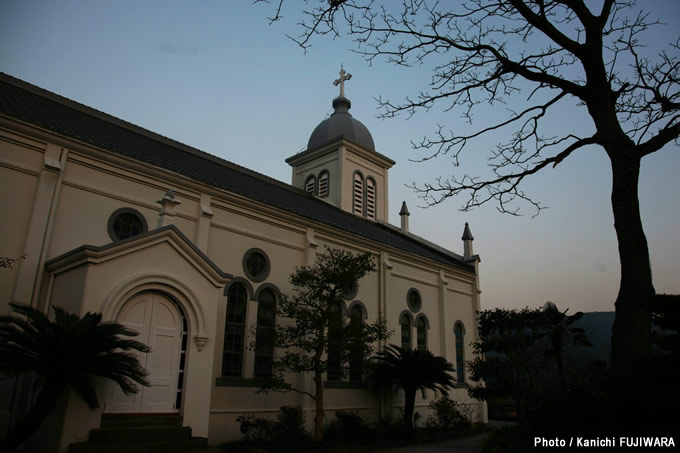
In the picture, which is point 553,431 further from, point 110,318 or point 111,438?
point 110,318

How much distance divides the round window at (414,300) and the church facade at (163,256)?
0.54 ft

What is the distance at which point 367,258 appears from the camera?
17172mm

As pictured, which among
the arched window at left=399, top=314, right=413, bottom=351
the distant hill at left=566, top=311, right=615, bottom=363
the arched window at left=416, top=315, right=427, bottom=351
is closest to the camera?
the arched window at left=399, top=314, right=413, bottom=351

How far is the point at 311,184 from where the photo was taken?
34.8 m

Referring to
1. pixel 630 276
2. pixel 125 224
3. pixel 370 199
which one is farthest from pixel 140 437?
pixel 370 199

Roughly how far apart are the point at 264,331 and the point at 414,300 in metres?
10.5

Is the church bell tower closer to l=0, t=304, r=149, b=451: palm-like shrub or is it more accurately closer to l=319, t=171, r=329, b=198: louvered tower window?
l=319, t=171, r=329, b=198: louvered tower window

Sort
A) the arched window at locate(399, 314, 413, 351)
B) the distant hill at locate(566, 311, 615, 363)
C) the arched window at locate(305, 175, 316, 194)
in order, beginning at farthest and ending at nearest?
1. the distant hill at locate(566, 311, 615, 363)
2. the arched window at locate(305, 175, 316, 194)
3. the arched window at locate(399, 314, 413, 351)

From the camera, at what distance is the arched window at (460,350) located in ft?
91.2

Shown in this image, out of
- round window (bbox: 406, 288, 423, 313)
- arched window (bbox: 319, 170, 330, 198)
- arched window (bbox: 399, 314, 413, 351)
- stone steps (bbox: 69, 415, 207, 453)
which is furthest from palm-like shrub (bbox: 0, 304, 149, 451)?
arched window (bbox: 319, 170, 330, 198)

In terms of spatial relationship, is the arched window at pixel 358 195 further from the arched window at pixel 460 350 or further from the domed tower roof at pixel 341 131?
the arched window at pixel 460 350

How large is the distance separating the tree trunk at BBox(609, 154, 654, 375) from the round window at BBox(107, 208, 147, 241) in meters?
12.6

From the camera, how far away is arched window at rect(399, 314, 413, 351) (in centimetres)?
2453

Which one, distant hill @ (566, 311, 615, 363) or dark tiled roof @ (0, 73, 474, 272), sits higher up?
dark tiled roof @ (0, 73, 474, 272)
